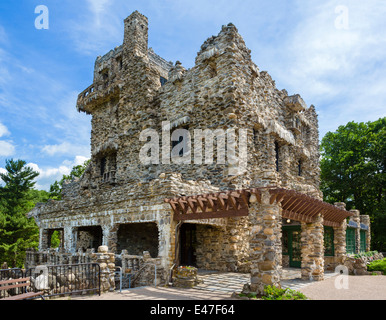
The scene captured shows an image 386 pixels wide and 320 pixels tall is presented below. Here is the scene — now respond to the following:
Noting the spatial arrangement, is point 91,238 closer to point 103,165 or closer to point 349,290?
point 103,165

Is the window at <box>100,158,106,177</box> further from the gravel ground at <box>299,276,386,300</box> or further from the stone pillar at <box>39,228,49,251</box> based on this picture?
the gravel ground at <box>299,276,386,300</box>

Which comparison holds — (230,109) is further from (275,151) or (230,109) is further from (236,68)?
(275,151)

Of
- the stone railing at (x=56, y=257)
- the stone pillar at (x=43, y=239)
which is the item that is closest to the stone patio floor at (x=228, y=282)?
the stone railing at (x=56, y=257)

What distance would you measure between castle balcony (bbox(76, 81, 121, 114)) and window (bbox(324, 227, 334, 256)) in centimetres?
1498

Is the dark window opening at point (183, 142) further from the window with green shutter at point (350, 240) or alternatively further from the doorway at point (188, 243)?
the window with green shutter at point (350, 240)

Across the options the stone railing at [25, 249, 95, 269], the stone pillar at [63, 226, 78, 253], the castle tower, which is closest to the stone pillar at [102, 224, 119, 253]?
the stone railing at [25, 249, 95, 269]

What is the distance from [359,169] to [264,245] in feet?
75.6

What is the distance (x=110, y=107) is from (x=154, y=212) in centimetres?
1213

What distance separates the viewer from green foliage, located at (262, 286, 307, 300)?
765 cm

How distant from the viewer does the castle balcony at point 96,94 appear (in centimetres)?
2064

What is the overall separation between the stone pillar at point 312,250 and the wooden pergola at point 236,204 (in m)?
0.39

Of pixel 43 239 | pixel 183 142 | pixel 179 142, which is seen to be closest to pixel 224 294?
pixel 183 142

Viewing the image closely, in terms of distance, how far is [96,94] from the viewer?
2166 cm
